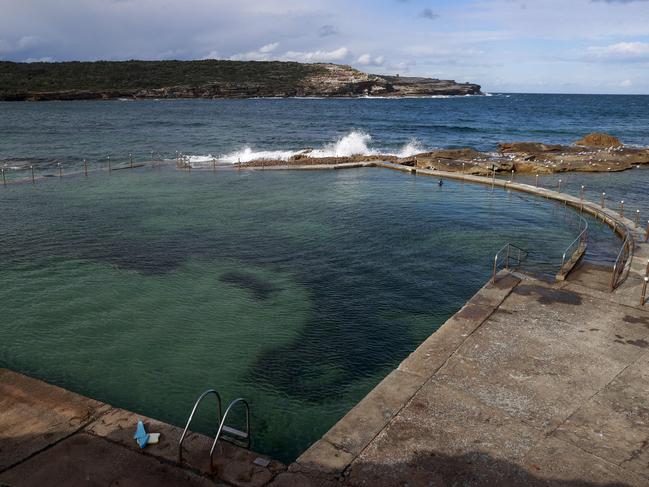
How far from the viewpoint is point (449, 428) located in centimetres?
762

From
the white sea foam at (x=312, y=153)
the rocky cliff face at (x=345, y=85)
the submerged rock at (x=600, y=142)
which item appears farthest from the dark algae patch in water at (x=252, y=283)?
the rocky cliff face at (x=345, y=85)

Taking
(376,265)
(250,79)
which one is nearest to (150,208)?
(376,265)

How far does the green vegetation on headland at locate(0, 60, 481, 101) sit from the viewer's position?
137375mm

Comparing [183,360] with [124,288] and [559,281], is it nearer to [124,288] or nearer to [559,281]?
[124,288]

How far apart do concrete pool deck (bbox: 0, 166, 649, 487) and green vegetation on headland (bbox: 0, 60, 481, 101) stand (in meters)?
141

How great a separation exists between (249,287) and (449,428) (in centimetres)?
796

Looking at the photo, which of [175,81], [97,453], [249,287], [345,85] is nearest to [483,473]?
[97,453]

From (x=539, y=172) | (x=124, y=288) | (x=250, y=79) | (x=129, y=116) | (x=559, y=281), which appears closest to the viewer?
(x=559, y=281)

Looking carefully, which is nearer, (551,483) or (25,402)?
(551,483)

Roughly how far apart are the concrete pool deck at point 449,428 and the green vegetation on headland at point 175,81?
14106cm

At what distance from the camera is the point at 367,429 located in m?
7.64

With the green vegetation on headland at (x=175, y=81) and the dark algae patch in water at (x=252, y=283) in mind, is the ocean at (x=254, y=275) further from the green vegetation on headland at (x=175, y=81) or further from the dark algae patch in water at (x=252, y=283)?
the green vegetation on headland at (x=175, y=81)

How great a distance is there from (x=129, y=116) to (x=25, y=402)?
280ft

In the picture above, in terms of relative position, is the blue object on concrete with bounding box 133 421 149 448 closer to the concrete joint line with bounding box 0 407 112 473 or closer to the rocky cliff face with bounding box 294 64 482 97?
the concrete joint line with bounding box 0 407 112 473
